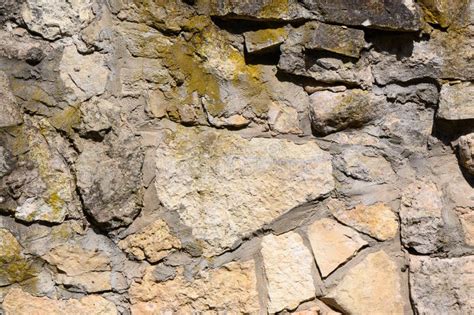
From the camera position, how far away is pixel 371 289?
65.4 inches

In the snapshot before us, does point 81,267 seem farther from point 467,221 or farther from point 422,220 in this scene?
point 467,221

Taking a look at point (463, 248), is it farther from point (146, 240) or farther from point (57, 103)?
point (57, 103)

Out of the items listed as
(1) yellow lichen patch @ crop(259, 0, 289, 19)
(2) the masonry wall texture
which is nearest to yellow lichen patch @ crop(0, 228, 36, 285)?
(2) the masonry wall texture

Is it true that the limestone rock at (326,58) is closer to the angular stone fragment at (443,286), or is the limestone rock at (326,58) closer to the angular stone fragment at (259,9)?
the angular stone fragment at (259,9)

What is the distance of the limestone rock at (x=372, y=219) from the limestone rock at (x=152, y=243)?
428mm

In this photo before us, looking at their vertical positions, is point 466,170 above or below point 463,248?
above

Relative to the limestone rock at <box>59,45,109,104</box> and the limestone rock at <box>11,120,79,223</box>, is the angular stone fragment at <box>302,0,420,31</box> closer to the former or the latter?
the limestone rock at <box>59,45,109,104</box>

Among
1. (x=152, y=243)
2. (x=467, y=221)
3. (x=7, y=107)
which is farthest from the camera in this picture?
(x=467, y=221)

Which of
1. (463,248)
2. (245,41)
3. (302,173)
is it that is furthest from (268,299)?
(245,41)

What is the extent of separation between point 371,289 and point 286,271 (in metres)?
0.23

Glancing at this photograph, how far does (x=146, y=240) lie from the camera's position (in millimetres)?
1584

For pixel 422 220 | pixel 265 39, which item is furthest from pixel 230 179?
pixel 422 220

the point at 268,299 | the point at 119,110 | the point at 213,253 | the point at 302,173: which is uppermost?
the point at 119,110

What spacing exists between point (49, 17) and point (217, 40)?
41 cm
